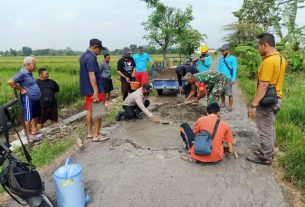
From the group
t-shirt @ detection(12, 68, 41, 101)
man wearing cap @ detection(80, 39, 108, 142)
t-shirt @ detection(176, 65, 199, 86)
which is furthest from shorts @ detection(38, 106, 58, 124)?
t-shirt @ detection(176, 65, 199, 86)

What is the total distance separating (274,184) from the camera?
4.11 m

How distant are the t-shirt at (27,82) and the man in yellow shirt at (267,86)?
14.0ft

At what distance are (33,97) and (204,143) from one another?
3730 mm

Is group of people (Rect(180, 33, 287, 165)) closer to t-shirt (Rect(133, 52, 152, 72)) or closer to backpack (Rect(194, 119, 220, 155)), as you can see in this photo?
backpack (Rect(194, 119, 220, 155))

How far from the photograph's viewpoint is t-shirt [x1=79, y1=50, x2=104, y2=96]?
5.30 m

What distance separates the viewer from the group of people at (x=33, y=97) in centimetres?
597

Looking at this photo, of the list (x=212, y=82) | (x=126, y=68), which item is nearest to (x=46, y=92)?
(x=126, y=68)

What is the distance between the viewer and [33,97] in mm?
6145

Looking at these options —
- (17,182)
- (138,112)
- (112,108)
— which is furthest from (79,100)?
(17,182)

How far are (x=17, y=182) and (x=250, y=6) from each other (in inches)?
1074

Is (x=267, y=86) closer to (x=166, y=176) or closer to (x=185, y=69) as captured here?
(x=166, y=176)

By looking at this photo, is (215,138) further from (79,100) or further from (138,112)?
(79,100)

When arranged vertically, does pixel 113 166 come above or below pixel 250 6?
below

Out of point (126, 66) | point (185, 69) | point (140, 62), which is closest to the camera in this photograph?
point (185, 69)
